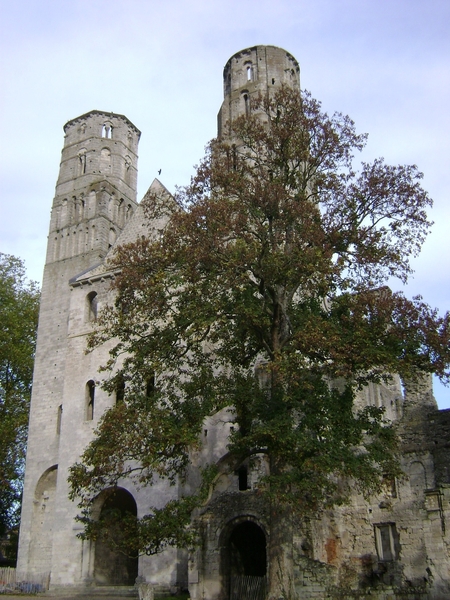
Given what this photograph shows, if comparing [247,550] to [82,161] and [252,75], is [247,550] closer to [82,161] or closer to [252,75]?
[252,75]

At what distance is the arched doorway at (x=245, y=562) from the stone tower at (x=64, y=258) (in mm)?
8882

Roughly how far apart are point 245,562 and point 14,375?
69.7 ft

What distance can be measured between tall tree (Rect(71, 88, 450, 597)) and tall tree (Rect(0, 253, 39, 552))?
17.1 m

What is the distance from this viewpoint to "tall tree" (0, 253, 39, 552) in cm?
3350

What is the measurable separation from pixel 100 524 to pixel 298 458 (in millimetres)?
5830

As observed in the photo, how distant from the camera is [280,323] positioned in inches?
728

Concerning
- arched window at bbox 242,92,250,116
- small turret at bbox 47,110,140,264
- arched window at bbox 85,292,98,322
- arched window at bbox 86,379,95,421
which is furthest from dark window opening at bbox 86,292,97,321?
arched window at bbox 242,92,250,116

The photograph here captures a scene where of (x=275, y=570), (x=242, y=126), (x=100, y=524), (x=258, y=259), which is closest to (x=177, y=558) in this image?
(x=100, y=524)

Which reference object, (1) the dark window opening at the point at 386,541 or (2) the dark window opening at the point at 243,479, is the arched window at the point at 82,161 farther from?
(1) the dark window opening at the point at 386,541

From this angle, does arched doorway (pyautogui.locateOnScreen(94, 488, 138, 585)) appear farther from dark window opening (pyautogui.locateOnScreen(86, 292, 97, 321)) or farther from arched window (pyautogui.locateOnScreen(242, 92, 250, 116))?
arched window (pyautogui.locateOnScreen(242, 92, 250, 116))

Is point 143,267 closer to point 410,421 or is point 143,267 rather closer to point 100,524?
point 100,524

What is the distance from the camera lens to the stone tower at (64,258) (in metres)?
29.1

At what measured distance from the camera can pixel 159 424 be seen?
1631 centimetres

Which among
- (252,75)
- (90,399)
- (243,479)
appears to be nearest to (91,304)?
(90,399)
